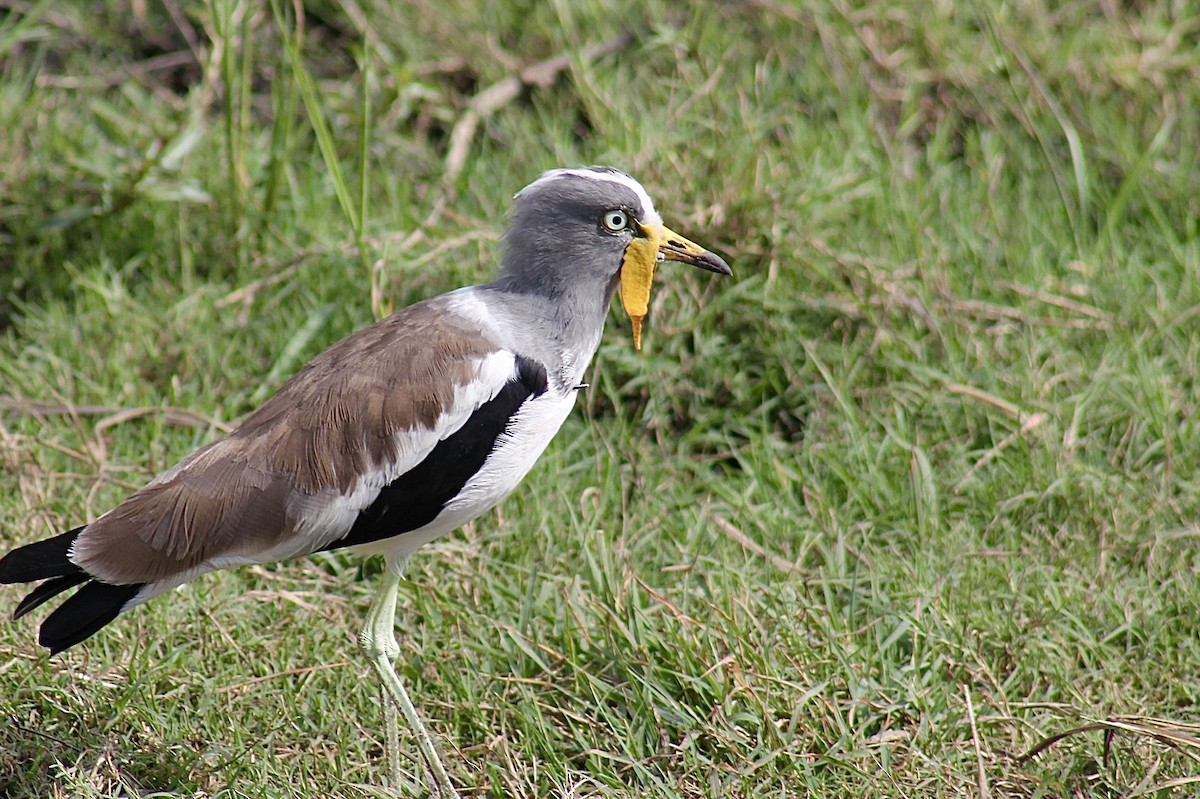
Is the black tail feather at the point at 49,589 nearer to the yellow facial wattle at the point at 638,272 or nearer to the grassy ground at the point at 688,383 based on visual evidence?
the grassy ground at the point at 688,383

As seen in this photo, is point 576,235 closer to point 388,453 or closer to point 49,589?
point 388,453

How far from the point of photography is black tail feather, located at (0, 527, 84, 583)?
3.41m

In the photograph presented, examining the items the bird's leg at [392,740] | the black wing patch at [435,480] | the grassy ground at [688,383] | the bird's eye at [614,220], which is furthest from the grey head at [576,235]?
the bird's leg at [392,740]

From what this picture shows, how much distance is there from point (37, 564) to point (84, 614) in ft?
0.57

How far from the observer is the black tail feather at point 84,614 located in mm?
3359

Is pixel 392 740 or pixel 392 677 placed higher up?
pixel 392 677

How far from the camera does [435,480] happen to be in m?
3.58

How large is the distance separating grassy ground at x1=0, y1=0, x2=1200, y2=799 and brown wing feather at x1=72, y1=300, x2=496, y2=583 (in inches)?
20.8

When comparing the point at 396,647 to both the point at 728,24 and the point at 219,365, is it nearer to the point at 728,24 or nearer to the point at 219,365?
the point at 219,365

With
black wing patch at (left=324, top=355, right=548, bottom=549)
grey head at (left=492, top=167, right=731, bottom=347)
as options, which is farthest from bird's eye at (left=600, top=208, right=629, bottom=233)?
black wing patch at (left=324, top=355, right=548, bottom=549)

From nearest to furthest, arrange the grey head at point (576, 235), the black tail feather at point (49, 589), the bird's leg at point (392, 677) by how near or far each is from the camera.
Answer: the black tail feather at point (49, 589)
the bird's leg at point (392, 677)
the grey head at point (576, 235)

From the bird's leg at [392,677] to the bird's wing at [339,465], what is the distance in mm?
270

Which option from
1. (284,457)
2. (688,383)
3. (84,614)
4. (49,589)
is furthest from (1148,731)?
(49,589)

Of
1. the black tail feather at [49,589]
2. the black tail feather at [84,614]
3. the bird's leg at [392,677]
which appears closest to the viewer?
the black tail feather at [84,614]
